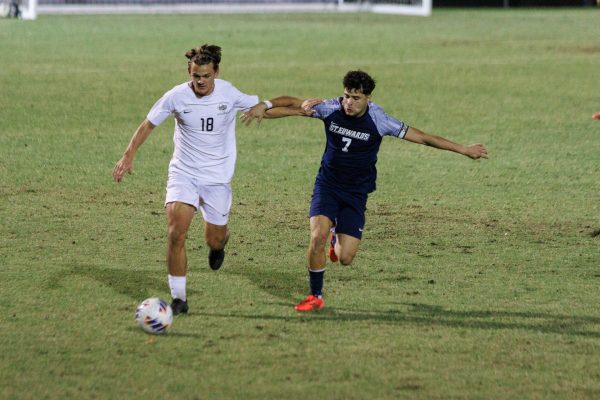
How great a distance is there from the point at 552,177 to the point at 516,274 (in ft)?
18.4

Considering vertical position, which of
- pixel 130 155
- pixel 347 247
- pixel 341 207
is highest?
pixel 130 155

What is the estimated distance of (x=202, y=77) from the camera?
10.2m

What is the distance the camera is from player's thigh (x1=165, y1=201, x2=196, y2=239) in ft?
32.7

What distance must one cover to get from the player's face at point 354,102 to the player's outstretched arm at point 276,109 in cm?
39

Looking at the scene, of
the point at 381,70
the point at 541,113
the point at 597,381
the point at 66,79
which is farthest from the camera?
the point at 381,70

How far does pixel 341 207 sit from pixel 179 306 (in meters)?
1.86

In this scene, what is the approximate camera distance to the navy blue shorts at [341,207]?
10633mm

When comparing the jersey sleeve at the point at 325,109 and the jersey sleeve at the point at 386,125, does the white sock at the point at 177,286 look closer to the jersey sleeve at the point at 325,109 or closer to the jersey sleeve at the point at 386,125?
the jersey sleeve at the point at 325,109

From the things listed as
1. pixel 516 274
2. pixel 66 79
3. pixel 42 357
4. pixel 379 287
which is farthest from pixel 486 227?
pixel 66 79

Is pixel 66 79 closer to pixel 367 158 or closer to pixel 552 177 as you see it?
pixel 552 177

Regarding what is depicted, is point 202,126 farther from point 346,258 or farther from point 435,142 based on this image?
point 435,142

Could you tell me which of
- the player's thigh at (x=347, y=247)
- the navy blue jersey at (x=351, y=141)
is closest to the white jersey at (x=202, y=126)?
the navy blue jersey at (x=351, y=141)

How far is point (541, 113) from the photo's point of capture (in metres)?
→ 22.4

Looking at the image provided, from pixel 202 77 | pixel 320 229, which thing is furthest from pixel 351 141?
pixel 202 77
